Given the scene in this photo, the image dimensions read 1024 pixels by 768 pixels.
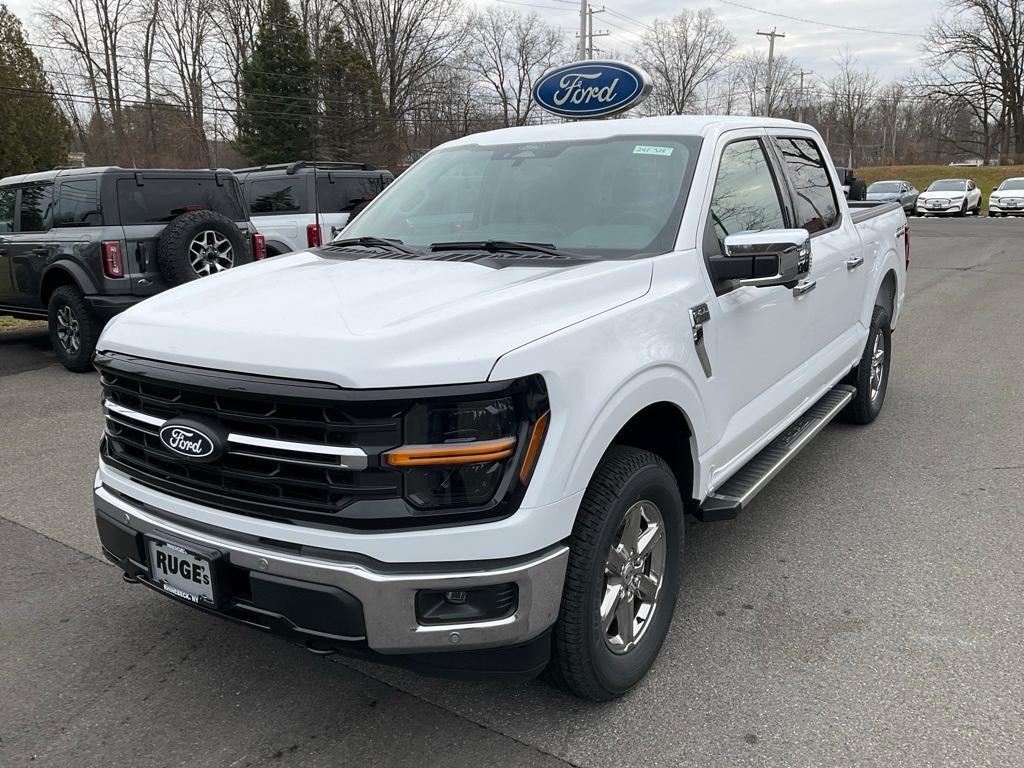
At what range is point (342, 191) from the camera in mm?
11664

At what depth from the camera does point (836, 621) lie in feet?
10.7

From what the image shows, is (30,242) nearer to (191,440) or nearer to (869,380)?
(191,440)

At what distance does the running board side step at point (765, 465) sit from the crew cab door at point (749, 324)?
104mm

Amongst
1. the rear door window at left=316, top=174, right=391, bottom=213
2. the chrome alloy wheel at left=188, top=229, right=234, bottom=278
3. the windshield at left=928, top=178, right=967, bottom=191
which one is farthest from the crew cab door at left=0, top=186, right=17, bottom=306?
the windshield at left=928, top=178, right=967, bottom=191

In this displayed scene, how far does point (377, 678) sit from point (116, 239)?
20.8 feet

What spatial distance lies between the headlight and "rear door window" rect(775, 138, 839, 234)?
2627mm

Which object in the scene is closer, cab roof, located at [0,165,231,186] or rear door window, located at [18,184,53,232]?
cab roof, located at [0,165,231,186]

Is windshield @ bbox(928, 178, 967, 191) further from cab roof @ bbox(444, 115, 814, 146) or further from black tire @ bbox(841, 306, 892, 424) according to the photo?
cab roof @ bbox(444, 115, 814, 146)

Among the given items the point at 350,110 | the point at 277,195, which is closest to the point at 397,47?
the point at 350,110

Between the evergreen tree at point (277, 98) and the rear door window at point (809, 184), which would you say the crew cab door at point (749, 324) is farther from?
A: the evergreen tree at point (277, 98)

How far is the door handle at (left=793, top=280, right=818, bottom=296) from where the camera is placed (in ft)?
12.8

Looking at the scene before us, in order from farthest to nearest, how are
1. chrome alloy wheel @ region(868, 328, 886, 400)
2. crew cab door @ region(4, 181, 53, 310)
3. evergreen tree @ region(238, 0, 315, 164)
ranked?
evergreen tree @ region(238, 0, 315, 164) → crew cab door @ region(4, 181, 53, 310) → chrome alloy wheel @ region(868, 328, 886, 400)

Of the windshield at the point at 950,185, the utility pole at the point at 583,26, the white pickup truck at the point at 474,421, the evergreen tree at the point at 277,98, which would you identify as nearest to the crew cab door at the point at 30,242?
the white pickup truck at the point at 474,421

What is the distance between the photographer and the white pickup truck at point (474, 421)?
218 cm
